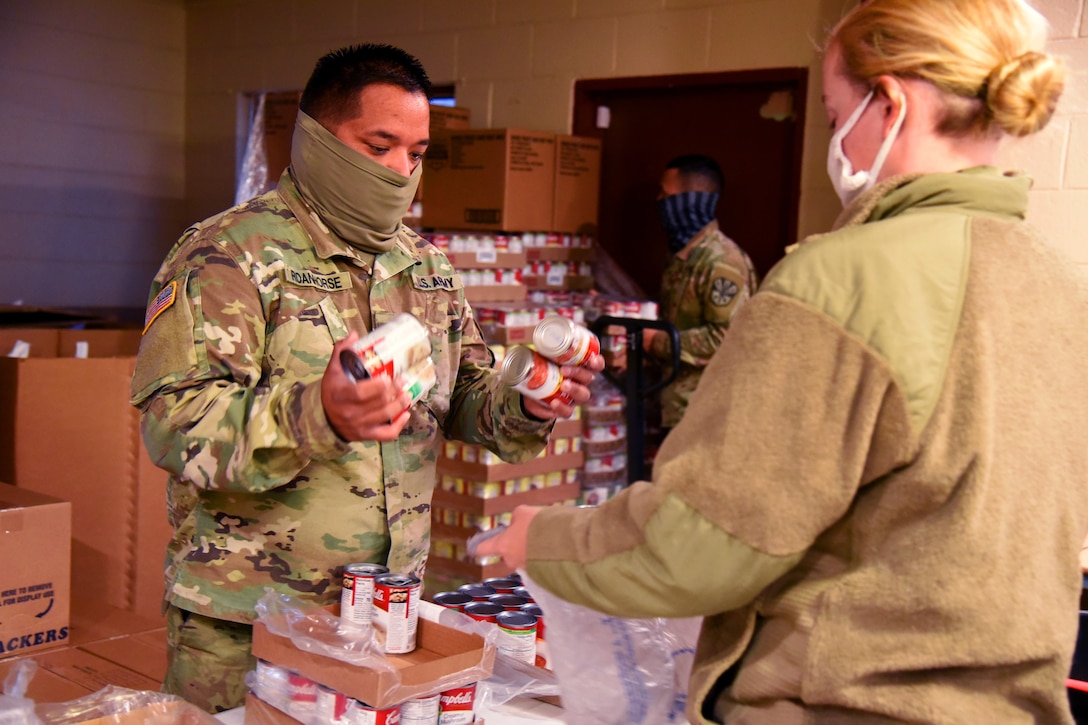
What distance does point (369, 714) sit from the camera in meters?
1.33

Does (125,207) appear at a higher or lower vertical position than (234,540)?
higher

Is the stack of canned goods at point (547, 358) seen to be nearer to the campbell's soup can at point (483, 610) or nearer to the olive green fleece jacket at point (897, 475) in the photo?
the campbell's soup can at point (483, 610)

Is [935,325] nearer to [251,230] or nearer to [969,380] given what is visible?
[969,380]

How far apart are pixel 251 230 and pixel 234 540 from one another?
51cm

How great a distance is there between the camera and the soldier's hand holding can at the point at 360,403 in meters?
1.31

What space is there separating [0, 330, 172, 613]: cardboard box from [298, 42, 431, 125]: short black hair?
1.67 meters

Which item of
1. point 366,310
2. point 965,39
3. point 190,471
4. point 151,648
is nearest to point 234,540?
point 190,471

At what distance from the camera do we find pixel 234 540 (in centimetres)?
170

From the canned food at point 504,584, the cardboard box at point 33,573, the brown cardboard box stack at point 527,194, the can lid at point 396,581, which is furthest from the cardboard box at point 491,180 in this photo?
the can lid at point 396,581

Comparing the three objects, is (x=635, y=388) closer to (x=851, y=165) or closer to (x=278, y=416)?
(x=278, y=416)

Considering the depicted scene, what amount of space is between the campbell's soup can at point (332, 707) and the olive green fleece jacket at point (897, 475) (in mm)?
488

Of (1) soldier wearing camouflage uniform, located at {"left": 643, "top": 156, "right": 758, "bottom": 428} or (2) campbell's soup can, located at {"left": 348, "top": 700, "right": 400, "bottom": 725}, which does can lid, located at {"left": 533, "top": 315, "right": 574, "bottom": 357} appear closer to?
(2) campbell's soup can, located at {"left": 348, "top": 700, "right": 400, "bottom": 725}

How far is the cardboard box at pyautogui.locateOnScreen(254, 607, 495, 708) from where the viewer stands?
1313 millimetres

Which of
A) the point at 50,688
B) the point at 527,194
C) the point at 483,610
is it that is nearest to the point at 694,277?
the point at 527,194
